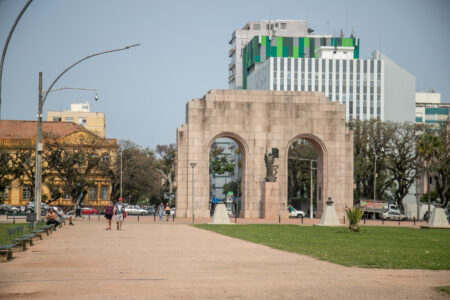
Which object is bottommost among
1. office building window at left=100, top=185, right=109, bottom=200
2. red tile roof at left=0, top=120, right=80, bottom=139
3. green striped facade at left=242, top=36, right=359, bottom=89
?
office building window at left=100, top=185, right=109, bottom=200

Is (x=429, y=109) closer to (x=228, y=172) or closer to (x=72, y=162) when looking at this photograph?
(x=228, y=172)

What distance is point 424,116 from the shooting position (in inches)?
5645

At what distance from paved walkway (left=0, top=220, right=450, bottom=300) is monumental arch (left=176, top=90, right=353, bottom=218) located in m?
34.9

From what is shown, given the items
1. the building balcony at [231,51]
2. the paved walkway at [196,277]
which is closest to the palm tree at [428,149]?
the paved walkway at [196,277]

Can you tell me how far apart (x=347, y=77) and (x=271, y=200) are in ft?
270

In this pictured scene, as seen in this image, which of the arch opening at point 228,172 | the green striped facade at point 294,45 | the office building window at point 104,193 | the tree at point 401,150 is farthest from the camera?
the green striped facade at point 294,45

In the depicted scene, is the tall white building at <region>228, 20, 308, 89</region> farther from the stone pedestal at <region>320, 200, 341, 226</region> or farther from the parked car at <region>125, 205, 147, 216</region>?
the stone pedestal at <region>320, 200, 341, 226</region>

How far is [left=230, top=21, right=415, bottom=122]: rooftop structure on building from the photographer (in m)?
132

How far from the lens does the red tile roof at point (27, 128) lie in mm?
93188

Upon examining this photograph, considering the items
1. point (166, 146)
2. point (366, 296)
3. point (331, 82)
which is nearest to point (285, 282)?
point (366, 296)

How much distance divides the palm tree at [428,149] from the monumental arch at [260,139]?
14053 millimetres

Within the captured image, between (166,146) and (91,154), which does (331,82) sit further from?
(91,154)

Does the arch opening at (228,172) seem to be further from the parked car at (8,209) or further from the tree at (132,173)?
the parked car at (8,209)

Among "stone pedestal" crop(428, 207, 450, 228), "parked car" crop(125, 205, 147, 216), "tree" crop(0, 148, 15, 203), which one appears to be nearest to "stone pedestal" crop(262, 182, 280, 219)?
"stone pedestal" crop(428, 207, 450, 228)
